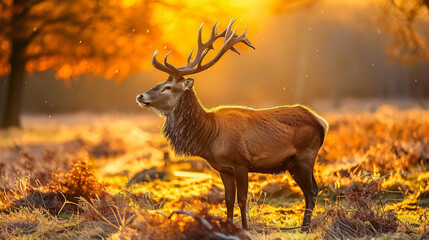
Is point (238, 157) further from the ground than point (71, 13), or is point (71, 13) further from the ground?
point (71, 13)

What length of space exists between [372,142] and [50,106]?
2616cm

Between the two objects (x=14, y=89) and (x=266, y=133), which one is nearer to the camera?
(x=266, y=133)

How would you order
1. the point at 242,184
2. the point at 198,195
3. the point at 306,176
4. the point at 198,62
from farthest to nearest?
the point at 198,195 < the point at 306,176 < the point at 198,62 < the point at 242,184

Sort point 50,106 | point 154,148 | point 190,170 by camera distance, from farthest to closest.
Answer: point 50,106
point 154,148
point 190,170

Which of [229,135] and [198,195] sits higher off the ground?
[229,135]

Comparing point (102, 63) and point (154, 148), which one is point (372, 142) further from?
point (102, 63)

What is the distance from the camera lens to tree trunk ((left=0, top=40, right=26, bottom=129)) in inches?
824

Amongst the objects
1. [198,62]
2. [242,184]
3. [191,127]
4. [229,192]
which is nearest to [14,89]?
[198,62]

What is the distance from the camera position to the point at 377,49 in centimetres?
3981

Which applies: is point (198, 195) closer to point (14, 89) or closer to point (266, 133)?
point (266, 133)

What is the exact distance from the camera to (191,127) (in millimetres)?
6172

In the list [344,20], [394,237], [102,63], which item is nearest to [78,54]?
[102,63]

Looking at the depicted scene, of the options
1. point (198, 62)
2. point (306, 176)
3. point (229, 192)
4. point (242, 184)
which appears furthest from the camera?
point (306, 176)

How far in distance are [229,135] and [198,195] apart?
2.72m
